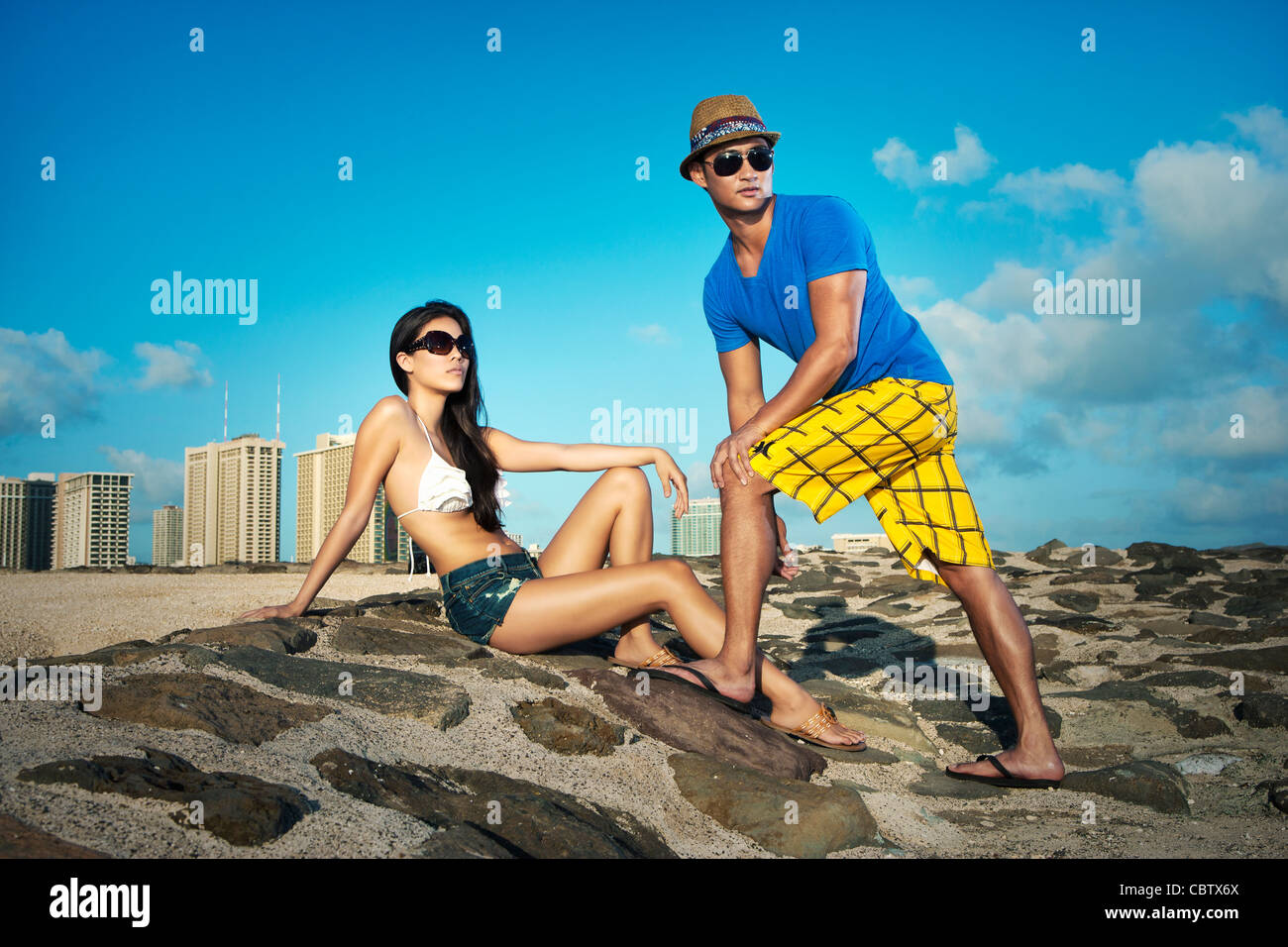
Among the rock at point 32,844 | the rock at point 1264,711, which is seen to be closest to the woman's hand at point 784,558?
the rock at point 32,844

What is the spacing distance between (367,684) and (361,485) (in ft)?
3.33

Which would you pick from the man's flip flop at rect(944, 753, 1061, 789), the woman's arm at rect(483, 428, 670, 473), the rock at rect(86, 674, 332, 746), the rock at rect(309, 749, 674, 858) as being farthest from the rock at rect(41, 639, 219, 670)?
the man's flip flop at rect(944, 753, 1061, 789)

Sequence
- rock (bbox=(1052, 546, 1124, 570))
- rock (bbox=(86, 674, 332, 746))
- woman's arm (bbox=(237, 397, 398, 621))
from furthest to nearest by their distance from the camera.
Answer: rock (bbox=(1052, 546, 1124, 570)) → woman's arm (bbox=(237, 397, 398, 621)) → rock (bbox=(86, 674, 332, 746))

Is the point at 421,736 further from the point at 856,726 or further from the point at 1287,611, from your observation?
the point at 1287,611

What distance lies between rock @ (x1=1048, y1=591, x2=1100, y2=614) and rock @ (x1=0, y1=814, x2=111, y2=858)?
7080mm

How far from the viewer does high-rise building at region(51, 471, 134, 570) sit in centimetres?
2984

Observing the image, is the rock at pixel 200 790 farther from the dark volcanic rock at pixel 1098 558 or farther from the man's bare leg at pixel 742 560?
the dark volcanic rock at pixel 1098 558

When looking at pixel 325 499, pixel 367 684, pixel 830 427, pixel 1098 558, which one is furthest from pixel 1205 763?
pixel 325 499

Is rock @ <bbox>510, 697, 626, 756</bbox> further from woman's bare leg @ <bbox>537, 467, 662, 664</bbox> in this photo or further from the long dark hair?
the long dark hair

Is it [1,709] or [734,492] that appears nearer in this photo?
[1,709]

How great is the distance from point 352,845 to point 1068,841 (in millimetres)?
2276

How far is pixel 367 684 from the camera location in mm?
3146
